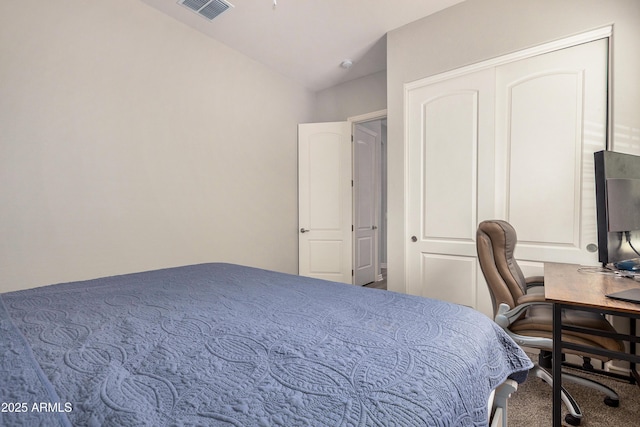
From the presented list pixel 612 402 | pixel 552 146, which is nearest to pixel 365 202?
pixel 552 146

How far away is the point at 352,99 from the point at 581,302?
361cm

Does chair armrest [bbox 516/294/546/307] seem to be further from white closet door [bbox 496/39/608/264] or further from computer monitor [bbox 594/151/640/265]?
white closet door [bbox 496/39/608/264]

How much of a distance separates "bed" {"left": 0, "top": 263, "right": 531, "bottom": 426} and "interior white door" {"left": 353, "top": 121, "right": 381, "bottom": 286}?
3.14 m

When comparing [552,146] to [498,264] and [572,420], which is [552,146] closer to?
[498,264]

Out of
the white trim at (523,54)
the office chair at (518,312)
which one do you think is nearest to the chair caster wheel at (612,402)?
the office chair at (518,312)

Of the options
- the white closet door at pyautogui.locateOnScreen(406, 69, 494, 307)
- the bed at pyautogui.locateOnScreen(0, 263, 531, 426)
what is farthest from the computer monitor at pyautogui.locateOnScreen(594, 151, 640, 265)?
the bed at pyautogui.locateOnScreen(0, 263, 531, 426)

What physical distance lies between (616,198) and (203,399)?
207 cm

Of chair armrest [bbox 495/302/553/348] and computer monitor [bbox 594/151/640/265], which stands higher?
computer monitor [bbox 594/151/640/265]

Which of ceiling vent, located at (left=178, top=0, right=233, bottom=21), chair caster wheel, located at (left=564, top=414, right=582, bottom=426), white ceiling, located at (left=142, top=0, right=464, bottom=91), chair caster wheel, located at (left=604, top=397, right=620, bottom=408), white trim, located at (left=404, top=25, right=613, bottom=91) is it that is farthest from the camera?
white ceiling, located at (left=142, top=0, right=464, bottom=91)

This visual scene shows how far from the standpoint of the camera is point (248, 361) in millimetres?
695

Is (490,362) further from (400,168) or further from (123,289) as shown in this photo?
(400,168)

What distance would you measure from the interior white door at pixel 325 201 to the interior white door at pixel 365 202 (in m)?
0.16

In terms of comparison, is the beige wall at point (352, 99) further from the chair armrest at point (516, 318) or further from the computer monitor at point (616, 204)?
the chair armrest at point (516, 318)

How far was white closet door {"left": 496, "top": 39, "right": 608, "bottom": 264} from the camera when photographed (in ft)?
6.95
